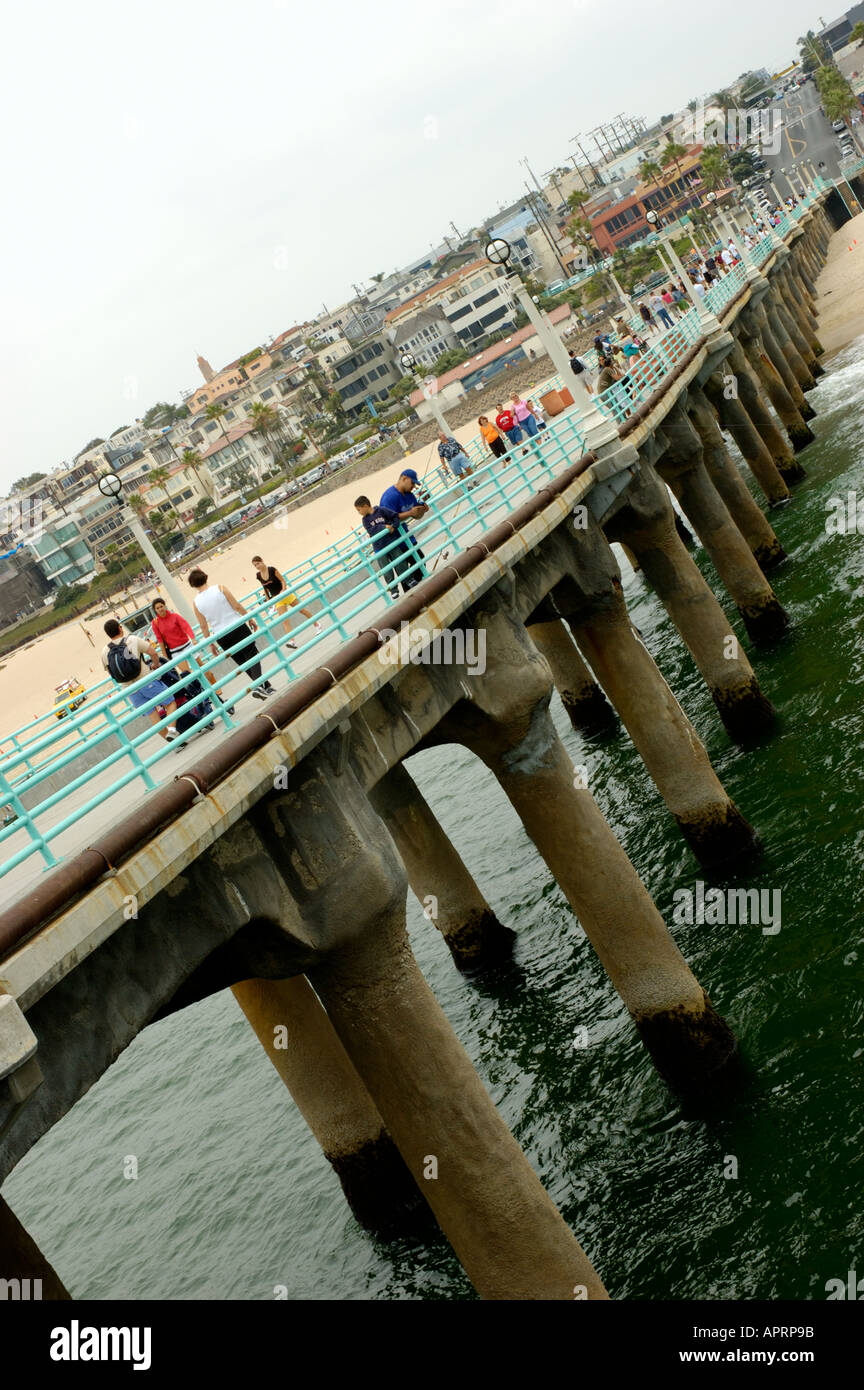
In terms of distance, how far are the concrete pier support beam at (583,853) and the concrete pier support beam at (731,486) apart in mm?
13844

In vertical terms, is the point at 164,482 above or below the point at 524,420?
above

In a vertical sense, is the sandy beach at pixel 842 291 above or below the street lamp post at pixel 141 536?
below

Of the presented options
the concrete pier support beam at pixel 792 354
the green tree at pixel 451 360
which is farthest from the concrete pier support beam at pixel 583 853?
the green tree at pixel 451 360

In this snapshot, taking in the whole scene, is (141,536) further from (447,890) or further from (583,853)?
(447,890)

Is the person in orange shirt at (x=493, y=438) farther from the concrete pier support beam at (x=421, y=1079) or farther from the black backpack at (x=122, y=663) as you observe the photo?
the concrete pier support beam at (x=421, y=1079)

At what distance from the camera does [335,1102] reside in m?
15.0

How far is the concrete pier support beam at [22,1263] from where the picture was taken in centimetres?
772

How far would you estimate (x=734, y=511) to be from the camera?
2817 centimetres

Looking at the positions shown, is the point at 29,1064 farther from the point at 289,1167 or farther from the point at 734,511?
the point at 734,511

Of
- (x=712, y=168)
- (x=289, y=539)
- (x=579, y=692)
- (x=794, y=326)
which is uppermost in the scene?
(x=712, y=168)

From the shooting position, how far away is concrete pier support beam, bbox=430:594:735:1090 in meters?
13.0

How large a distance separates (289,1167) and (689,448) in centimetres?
1445

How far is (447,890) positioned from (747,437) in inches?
748

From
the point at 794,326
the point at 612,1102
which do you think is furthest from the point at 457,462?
the point at 794,326
